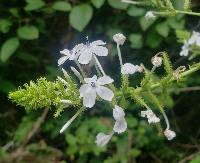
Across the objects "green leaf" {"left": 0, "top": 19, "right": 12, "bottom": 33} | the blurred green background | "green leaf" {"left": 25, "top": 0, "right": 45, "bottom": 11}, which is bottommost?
the blurred green background

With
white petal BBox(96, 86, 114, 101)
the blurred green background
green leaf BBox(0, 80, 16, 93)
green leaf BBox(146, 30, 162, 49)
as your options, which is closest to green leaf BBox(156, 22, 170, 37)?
the blurred green background

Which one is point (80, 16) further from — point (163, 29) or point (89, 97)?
point (89, 97)

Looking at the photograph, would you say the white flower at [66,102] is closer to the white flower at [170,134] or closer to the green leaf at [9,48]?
the white flower at [170,134]

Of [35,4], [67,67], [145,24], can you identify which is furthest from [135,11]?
[67,67]

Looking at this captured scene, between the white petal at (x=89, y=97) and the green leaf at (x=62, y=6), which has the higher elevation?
the white petal at (x=89, y=97)

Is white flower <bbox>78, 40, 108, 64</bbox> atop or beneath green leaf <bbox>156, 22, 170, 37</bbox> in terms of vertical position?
atop

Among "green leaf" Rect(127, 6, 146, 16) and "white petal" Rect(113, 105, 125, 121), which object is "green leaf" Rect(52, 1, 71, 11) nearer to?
"green leaf" Rect(127, 6, 146, 16)

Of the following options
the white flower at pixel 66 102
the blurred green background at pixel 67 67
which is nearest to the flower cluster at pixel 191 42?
the white flower at pixel 66 102
